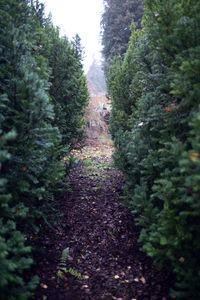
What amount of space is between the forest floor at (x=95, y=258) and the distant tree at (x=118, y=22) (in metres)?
14.1

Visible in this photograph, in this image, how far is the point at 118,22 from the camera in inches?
654

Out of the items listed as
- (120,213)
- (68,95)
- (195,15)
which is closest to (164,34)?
(195,15)

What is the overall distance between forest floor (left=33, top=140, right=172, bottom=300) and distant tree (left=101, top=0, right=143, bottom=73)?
1406 centimetres

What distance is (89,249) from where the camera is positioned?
12.0ft

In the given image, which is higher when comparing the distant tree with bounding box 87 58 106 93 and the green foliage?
the distant tree with bounding box 87 58 106 93

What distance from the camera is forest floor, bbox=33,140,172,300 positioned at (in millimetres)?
2764

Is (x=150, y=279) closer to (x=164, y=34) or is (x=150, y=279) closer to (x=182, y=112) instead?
(x=182, y=112)

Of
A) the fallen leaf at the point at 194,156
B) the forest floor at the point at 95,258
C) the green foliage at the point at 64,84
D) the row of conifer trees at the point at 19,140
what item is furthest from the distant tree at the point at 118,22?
the fallen leaf at the point at 194,156

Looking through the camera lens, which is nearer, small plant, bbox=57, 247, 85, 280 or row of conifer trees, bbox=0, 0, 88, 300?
row of conifer trees, bbox=0, 0, 88, 300

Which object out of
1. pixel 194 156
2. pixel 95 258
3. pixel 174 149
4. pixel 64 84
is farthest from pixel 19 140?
pixel 64 84

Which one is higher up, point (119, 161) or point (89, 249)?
point (119, 161)

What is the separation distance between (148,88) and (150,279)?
2794 millimetres

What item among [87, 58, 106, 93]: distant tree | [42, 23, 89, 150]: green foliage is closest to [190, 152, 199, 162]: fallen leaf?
[42, 23, 89, 150]: green foliage

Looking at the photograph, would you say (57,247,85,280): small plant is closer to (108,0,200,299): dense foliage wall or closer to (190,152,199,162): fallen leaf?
(108,0,200,299): dense foliage wall
